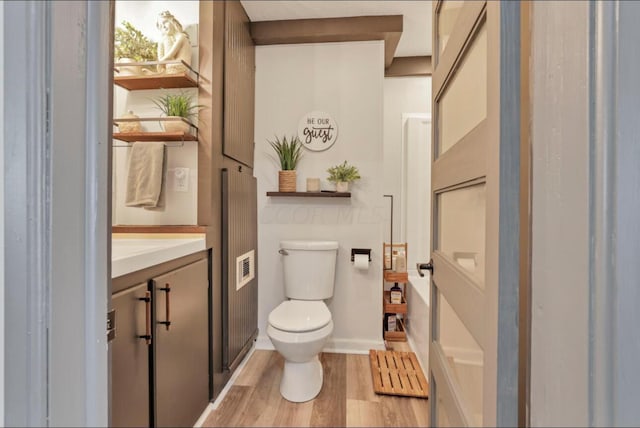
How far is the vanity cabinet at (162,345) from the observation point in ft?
3.39

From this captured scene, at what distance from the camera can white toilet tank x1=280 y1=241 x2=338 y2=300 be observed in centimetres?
226

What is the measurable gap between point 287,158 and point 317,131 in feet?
1.02

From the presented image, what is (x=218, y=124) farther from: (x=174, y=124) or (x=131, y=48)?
(x=131, y=48)

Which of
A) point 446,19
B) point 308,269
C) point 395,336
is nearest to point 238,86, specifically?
point 308,269

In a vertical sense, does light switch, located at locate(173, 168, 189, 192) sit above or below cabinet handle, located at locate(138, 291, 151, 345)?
above

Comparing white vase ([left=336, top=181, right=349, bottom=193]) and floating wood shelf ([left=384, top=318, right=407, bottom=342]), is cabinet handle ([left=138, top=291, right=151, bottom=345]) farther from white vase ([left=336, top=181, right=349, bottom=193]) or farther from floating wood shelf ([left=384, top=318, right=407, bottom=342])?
floating wood shelf ([left=384, top=318, right=407, bottom=342])

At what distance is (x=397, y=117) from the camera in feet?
9.52

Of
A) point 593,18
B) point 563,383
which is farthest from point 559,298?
point 593,18

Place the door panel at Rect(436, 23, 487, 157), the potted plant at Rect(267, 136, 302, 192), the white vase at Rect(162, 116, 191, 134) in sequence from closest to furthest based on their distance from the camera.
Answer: the door panel at Rect(436, 23, 487, 157), the white vase at Rect(162, 116, 191, 134), the potted plant at Rect(267, 136, 302, 192)

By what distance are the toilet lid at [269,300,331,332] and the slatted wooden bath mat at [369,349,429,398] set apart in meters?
0.52

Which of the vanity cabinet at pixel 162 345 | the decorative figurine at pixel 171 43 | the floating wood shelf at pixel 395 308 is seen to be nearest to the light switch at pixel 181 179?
the vanity cabinet at pixel 162 345

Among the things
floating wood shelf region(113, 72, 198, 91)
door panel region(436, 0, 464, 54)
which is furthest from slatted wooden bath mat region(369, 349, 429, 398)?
floating wood shelf region(113, 72, 198, 91)

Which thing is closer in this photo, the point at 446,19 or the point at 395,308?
the point at 446,19

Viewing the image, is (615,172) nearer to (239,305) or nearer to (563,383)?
(563,383)
